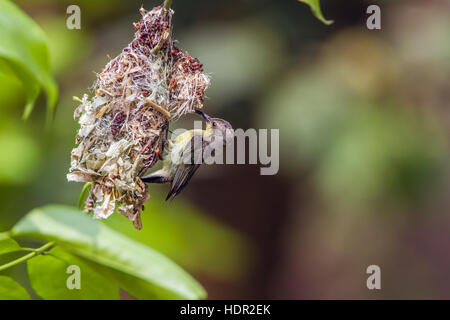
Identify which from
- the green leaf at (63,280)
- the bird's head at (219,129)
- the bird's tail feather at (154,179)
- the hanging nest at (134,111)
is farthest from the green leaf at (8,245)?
the bird's head at (219,129)

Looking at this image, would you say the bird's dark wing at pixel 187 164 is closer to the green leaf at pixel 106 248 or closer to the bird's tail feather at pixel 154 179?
the bird's tail feather at pixel 154 179

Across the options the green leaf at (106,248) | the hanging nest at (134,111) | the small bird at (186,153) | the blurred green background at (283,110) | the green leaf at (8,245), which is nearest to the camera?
the green leaf at (106,248)

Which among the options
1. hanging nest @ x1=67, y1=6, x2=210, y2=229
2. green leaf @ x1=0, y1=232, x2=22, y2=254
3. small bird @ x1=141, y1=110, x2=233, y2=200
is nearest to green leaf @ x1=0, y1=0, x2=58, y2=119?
green leaf @ x1=0, y1=232, x2=22, y2=254

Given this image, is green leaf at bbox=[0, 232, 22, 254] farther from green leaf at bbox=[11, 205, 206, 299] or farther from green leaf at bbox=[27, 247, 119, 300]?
green leaf at bbox=[11, 205, 206, 299]

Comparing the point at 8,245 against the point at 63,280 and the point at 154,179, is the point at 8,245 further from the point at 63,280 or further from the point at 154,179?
Result: the point at 154,179

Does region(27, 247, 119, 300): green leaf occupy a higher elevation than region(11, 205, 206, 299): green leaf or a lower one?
lower

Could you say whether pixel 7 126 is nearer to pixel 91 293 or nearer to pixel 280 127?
pixel 280 127

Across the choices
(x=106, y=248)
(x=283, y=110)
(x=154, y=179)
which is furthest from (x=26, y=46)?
(x=283, y=110)
